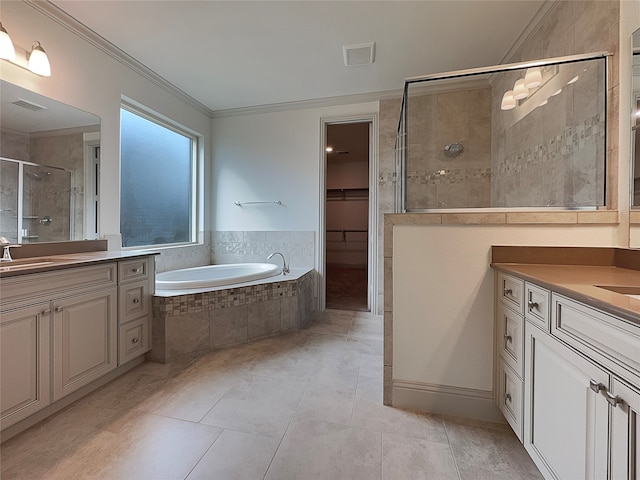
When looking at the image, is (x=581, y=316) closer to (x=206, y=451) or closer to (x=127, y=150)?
(x=206, y=451)

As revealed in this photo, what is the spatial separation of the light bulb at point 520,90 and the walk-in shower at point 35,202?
3.39m

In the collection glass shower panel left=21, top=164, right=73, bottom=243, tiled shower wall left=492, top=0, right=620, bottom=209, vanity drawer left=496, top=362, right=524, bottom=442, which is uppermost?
tiled shower wall left=492, top=0, right=620, bottom=209

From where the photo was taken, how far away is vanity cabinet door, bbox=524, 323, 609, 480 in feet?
2.48

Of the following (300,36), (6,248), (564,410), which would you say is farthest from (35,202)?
(564,410)

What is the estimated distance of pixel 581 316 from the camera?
2.72ft

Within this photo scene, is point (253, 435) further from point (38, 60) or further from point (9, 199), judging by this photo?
point (38, 60)

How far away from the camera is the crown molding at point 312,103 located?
3178mm

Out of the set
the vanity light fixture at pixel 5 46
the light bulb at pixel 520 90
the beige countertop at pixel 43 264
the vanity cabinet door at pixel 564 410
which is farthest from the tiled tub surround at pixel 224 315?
the light bulb at pixel 520 90

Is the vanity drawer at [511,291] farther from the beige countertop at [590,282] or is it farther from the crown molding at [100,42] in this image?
the crown molding at [100,42]

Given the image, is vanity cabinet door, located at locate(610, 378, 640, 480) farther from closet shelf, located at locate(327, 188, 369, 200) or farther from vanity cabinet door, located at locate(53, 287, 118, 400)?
closet shelf, located at locate(327, 188, 369, 200)

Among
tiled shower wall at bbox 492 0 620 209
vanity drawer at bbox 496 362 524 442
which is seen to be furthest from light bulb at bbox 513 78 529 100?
vanity drawer at bbox 496 362 524 442

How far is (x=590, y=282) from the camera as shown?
0.99m

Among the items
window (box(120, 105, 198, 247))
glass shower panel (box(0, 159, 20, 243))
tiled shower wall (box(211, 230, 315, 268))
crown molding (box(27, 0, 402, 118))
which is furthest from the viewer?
tiled shower wall (box(211, 230, 315, 268))

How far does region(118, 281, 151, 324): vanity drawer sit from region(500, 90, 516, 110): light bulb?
10.6 feet
